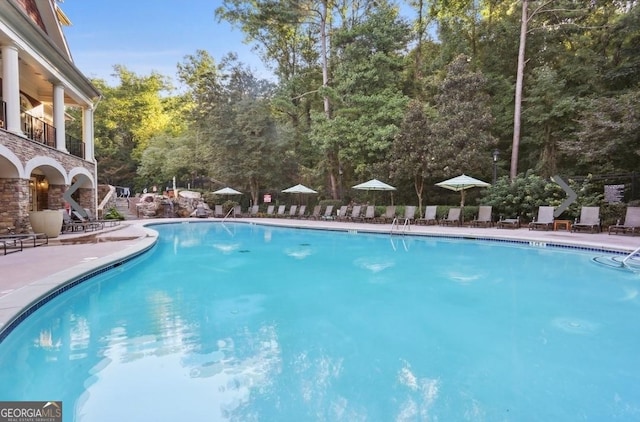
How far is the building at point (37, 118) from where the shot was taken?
Result: 1006 centimetres

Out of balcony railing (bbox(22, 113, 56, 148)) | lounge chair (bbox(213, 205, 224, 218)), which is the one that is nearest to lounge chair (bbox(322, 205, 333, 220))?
lounge chair (bbox(213, 205, 224, 218))

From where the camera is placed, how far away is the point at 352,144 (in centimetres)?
1886

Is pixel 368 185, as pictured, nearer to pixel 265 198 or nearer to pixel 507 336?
pixel 265 198

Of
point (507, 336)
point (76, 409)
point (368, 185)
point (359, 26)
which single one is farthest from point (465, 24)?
point (76, 409)

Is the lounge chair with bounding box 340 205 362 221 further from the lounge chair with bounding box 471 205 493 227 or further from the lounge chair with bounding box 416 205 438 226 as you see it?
the lounge chair with bounding box 471 205 493 227

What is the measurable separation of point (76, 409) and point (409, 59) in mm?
22638

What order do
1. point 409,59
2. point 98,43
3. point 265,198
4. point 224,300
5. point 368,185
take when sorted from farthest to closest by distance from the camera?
point 98,43, point 265,198, point 409,59, point 368,185, point 224,300

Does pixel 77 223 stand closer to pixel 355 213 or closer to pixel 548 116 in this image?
pixel 355 213

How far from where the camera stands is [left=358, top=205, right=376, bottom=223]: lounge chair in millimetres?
17984

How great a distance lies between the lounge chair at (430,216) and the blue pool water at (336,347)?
8.52 meters

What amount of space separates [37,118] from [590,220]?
1942cm

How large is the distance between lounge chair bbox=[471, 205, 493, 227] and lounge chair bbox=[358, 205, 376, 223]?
4.65m

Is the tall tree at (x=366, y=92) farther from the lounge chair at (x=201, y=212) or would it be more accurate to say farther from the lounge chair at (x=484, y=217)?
the lounge chair at (x=201, y=212)

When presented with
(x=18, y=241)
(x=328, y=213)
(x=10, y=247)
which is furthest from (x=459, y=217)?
(x=18, y=241)
